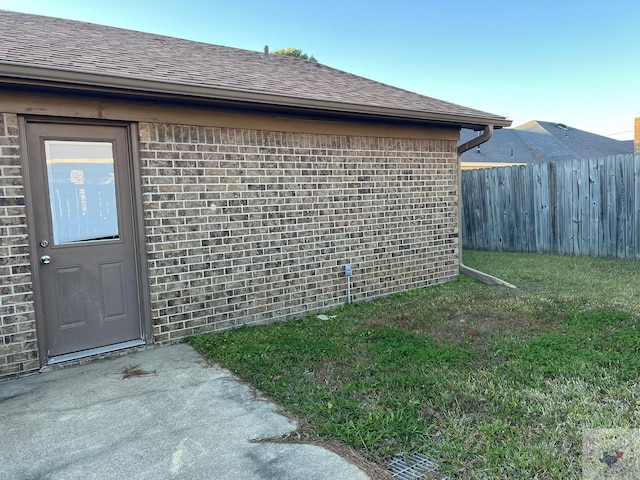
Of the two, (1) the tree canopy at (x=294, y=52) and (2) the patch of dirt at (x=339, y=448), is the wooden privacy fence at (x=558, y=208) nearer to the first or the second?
(2) the patch of dirt at (x=339, y=448)

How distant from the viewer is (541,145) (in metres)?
20.3

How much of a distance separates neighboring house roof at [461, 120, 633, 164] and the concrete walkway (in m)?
15.4

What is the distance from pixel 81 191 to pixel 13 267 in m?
0.89

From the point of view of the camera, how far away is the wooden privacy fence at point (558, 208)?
8656 millimetres

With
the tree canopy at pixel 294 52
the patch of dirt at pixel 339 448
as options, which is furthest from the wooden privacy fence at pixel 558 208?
the tree canopy at pixel 294 52

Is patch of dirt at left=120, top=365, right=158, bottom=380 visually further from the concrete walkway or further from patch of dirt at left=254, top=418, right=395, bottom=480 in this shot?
patch of dirt at left=254, top=418, right=395, bottom=480

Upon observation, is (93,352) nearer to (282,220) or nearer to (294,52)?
(282,220)

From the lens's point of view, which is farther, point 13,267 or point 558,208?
point 558,208

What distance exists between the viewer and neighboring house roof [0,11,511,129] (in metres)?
3.97

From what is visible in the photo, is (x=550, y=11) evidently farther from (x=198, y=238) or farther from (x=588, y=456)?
(x=588, y=456)

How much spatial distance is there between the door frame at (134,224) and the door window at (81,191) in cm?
18

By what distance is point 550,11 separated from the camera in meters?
15.5

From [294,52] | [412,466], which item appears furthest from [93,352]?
[294,52]

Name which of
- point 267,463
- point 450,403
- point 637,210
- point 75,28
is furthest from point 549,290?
point 75,28
